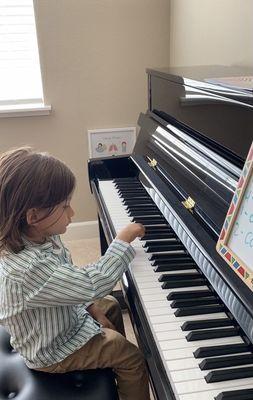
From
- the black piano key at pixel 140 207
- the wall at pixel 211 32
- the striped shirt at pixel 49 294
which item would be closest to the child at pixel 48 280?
the striped shirt at pixel 49 294

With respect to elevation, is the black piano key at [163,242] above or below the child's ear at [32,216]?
below

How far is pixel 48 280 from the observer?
36.4 inches

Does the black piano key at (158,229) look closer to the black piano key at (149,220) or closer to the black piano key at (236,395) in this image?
the black piano key at (149,220)

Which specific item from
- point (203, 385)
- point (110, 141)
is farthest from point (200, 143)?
point (110, 141)

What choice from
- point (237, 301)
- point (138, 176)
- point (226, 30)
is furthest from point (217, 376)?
point (226, 30)

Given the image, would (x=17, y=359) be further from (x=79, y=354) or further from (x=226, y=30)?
(x=226, y=30)

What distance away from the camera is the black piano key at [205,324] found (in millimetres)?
806

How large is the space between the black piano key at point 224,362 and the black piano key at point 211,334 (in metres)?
0.06

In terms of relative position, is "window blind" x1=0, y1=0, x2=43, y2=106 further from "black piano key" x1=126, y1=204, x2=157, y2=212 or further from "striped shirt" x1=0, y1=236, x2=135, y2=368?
"striped shirt" x1=0, y1=236, x2=135, y2=368

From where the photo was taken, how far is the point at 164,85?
5.23 feet

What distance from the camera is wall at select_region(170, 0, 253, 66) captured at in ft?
5.21

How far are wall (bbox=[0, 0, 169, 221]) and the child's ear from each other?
163cm

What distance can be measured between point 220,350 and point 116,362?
395mm

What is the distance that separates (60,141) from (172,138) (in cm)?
128
